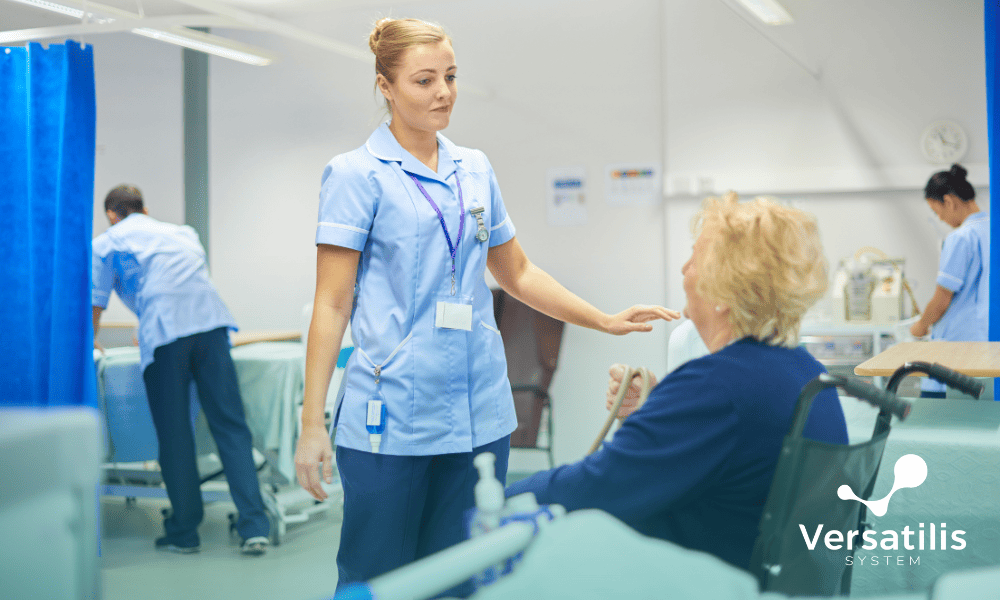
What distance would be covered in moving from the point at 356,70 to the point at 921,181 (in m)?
3.40

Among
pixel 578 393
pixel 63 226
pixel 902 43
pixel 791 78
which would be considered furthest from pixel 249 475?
pixel 902 43

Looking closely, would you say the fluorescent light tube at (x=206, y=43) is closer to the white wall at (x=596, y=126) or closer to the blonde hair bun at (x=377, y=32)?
the white wall at (x=596, y=126)

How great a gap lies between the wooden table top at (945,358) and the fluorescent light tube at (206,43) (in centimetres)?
303

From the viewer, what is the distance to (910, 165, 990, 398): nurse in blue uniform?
328 centimetres

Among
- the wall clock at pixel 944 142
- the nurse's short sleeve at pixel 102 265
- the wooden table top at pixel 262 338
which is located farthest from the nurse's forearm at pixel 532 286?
the wall clock at pixel 944 142

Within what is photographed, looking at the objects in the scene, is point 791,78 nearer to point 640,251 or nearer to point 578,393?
point 640,251

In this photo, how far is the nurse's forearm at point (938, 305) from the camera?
3.38m

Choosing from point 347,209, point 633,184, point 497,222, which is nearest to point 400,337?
point 347,209

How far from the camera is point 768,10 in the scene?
12.2 ft

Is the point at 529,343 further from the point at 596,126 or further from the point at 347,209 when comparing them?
the point at 347,209

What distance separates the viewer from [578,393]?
4883 mm

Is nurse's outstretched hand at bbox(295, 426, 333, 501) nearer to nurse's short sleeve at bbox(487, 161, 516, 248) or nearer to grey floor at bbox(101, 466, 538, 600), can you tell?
nurse's short sleeve at bbox(487, 161, 516, 248)

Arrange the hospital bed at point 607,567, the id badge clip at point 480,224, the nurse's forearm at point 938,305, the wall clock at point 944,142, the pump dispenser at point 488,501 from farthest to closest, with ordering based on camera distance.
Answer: the wall clock at point 944,142 < the nurse's forearm at point 938,305 < the id badge clip at point 480,224 < the pump dispenser at point 488,501 < the hospital bed at point 607,567

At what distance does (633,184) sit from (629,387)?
353 cm
